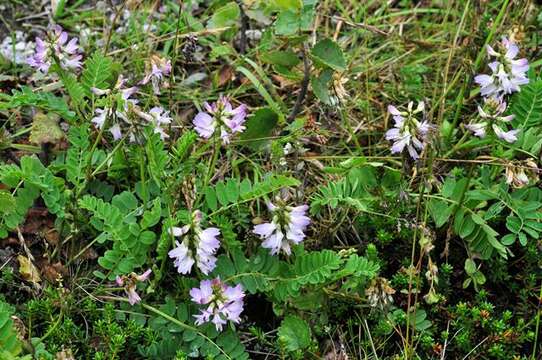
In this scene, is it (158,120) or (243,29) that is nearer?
(158,120)

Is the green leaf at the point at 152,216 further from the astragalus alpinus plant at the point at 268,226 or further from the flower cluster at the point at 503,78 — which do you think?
the flower cluster at the point at 503,78

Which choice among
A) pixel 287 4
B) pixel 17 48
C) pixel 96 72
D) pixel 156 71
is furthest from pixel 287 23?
pixel 17 48

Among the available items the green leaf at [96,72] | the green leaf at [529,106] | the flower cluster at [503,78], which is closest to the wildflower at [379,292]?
the flower cluster at [503,78]

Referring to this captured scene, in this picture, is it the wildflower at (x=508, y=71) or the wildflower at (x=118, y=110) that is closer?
→ the wildflower at (x=118, y=110)

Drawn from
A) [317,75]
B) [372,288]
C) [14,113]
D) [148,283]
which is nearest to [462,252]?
[372,288]

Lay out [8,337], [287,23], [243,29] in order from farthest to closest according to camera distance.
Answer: [243,29] → [287,23] → [8,337]

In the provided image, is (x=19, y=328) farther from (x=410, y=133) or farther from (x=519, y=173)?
(x=519, y=173)
